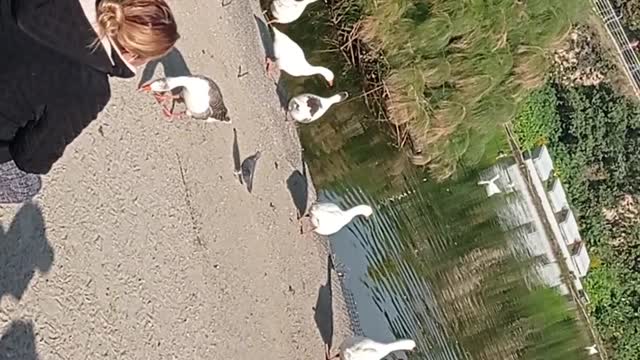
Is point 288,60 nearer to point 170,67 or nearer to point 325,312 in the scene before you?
point 170,67

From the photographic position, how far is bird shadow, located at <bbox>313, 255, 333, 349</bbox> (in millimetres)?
7992

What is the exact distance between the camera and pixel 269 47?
26.2 ft

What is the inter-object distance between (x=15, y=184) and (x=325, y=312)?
4.93 m

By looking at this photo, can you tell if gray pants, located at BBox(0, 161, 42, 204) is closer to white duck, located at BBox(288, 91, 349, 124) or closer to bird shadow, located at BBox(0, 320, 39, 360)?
bird shadow, located at BBox(0, 320, 39, 360)

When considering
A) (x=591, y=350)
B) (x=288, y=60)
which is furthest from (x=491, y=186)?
(x=288, y=60)

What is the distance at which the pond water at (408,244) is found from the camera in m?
8.67

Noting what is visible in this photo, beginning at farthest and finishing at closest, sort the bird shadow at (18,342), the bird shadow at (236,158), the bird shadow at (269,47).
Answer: the bird shadow at (269,47)
the bird shadow at (236,158)
the bird shadow at (18,342)

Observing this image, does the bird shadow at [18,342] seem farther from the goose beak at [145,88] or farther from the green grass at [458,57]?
the green grass at [458,57]

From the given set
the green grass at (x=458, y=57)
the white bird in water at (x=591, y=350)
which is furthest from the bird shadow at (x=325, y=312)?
the white bird in water at (x=591, y=350)

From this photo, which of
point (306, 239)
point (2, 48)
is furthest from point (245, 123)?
point (2, 48)

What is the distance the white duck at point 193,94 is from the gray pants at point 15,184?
247cm

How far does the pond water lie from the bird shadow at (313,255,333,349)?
33 cm

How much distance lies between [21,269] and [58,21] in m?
1.89

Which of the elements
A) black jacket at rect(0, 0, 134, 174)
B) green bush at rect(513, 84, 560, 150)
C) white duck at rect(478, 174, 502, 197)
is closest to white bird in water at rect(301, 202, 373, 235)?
white duck at rect(478, 174, 502, 197)
